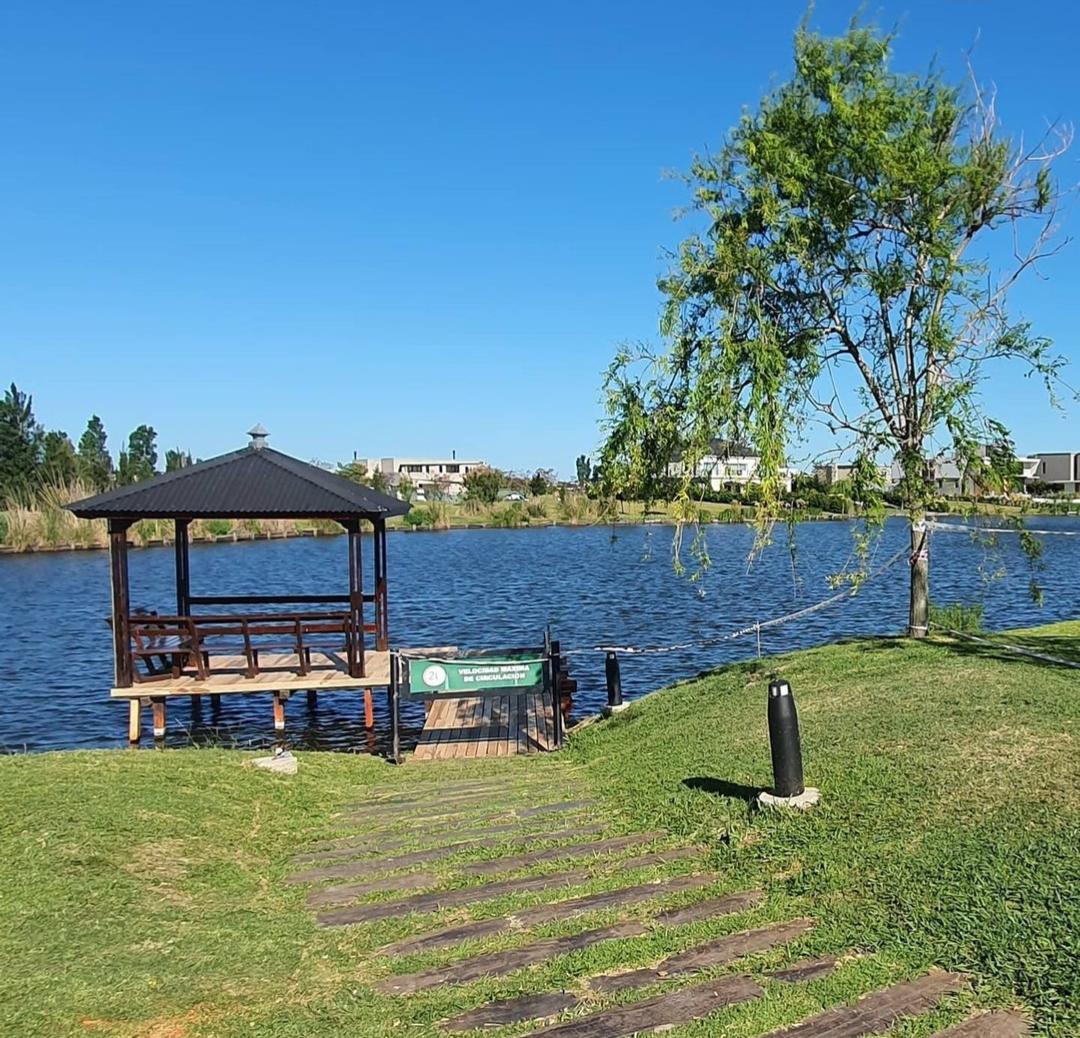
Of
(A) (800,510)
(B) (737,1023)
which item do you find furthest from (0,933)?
(A) (800,510)

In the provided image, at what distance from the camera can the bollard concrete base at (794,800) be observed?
610 cm

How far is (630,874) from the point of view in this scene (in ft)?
17.9

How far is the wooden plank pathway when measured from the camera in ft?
12.8

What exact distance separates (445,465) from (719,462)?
14334 centimetres

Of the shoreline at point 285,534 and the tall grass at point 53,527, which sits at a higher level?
the tall grass at point 53,527

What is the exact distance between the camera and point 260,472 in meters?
13.8

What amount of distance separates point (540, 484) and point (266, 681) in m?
78.1

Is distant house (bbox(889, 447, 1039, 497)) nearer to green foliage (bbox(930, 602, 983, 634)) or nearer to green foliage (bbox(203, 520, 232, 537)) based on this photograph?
green foliage (bbox(930, 602, 983, 634))

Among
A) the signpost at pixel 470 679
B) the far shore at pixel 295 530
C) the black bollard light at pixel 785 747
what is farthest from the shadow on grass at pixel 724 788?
the far shore at pixel 295 530

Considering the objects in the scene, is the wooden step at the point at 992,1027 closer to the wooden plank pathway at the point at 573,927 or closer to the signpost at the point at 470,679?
the wooden plank pathway at the point at 573,927

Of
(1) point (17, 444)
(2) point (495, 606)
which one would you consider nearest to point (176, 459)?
(1) point (17, 444)

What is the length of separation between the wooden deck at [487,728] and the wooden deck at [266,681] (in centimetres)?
102

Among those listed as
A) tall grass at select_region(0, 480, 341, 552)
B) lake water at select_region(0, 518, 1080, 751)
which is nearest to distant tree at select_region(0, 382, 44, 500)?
tall grass at select_region(0, 480, 341, 552)

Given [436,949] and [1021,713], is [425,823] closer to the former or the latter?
[436,949]
